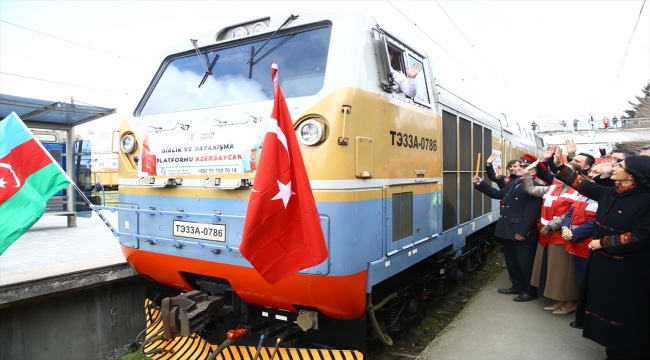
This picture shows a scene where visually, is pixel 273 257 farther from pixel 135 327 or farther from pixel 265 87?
pixel 135 327

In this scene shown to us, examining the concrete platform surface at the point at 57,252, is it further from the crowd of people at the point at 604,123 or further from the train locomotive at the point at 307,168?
the crowd of people at the point at 604,123

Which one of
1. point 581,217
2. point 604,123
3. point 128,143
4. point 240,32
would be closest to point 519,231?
point 581,217

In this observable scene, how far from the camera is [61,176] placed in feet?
13.6

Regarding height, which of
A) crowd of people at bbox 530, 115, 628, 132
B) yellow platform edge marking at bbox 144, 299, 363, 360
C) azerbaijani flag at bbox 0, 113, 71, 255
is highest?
crowd of people at bbox 530, 115, 628, 132

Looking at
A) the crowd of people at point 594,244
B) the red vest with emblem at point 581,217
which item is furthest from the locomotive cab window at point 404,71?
the red vest with emblem at point 581,217

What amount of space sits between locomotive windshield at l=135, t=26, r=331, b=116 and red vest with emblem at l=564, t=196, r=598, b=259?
3.27 m

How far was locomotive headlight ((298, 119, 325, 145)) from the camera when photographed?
3.09 metres

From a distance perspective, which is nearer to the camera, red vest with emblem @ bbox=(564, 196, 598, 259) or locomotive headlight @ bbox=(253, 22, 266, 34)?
locomotive headlight @ bbox=(253, 22, 266, 34)

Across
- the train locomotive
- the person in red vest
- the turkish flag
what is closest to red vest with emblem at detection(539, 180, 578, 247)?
the person in red vest

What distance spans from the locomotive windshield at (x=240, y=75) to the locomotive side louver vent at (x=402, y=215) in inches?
48.4

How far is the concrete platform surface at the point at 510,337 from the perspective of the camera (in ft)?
13.3

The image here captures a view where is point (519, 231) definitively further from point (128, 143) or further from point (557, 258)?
point (128, 143)

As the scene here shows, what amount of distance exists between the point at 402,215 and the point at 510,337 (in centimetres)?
189

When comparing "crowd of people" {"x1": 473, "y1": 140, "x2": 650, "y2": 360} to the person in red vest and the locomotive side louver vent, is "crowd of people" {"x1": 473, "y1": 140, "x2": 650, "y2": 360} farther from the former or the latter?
the locomotive side louver vent
